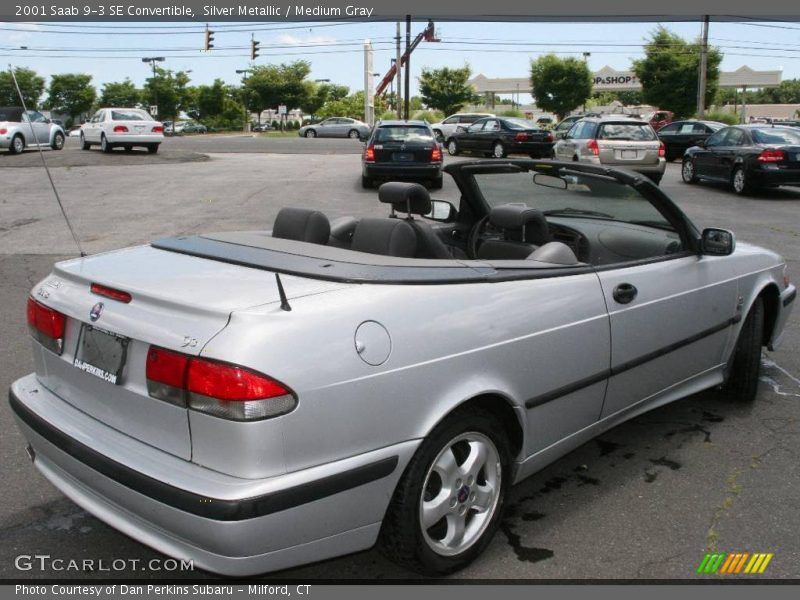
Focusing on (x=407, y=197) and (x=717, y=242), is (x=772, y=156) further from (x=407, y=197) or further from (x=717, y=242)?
(x=407, y=197)

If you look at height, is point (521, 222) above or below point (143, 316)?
above

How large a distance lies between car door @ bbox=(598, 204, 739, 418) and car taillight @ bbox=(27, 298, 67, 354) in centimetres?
220

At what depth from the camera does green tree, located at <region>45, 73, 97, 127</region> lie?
80.8 metres

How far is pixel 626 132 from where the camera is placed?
17641 millimetres

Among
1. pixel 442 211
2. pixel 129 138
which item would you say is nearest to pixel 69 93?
pixel 129 138

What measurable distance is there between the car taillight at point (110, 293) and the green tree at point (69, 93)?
3405 inches

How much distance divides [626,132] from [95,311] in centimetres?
1655

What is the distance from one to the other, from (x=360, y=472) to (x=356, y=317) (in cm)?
49

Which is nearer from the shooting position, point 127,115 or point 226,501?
point 226,501

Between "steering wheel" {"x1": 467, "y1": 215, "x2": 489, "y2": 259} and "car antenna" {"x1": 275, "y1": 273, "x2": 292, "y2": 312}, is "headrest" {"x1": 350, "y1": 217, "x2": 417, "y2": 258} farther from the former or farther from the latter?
"steering wheel" {"x1": 467, "y1": 215, "x2": 489, "y2": 259}

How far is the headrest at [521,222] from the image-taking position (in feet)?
11.8

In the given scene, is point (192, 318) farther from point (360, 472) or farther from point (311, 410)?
point (360, 472)

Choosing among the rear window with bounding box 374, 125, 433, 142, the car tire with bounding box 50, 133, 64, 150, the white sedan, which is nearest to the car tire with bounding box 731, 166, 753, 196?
the rear window with bounding box 374, 125, 433, 142

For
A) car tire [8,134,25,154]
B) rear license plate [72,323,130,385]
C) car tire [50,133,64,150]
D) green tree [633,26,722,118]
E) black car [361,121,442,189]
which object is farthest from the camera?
green tree [633,26,722,118]
